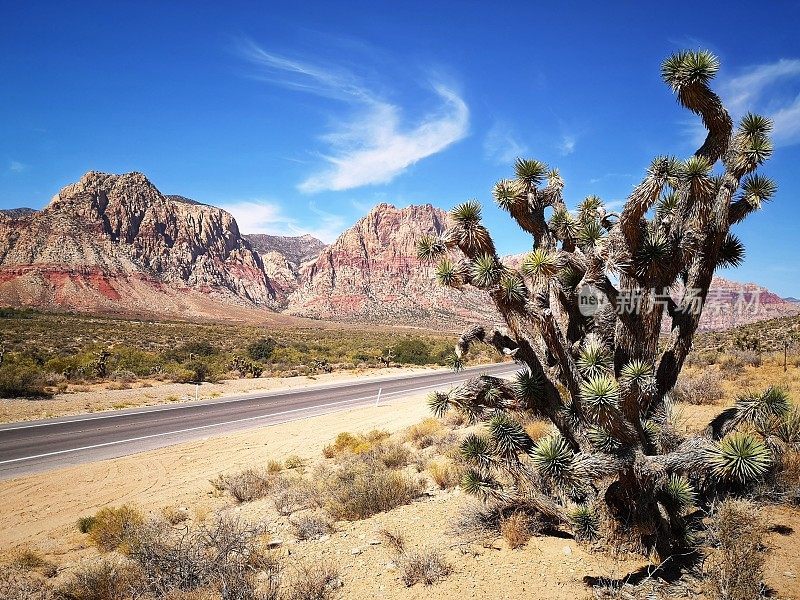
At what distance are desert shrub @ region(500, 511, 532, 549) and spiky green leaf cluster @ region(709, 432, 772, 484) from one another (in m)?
2.30

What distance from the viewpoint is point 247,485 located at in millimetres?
9430

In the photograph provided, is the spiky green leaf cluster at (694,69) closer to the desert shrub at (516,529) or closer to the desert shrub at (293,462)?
the desert shrub at (516,529)

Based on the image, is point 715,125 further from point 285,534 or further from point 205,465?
point 205,465

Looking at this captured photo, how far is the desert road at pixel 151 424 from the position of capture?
498 inches

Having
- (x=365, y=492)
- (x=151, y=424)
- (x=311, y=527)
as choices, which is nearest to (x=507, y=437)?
(x=365, y=492)

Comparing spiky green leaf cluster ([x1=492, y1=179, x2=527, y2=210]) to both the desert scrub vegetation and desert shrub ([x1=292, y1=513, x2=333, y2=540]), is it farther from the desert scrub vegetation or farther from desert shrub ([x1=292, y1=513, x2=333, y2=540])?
the desert scrub vegetation

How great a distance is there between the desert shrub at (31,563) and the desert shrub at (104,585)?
1304 mm

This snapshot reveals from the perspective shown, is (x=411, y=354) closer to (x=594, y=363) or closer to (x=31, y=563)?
(x=31, y=563)

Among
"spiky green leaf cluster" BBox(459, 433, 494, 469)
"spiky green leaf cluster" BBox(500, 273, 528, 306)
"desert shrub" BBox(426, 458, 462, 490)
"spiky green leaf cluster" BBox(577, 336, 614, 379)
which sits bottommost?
"desert shrub" BBox(426, 458, 462, 490)

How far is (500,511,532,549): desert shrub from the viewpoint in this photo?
17.7ft

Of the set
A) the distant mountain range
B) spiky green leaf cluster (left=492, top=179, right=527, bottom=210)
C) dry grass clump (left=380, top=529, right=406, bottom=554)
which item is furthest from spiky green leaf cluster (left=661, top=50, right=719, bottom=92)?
the distant mountain range

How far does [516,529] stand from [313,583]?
247 centimetres

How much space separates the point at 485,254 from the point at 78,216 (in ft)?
578

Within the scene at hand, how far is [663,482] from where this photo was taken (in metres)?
4.92
